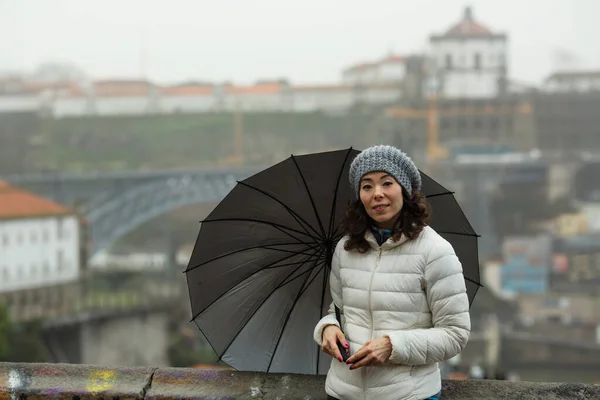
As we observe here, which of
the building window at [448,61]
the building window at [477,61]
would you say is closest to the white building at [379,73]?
the building window at [448,61]

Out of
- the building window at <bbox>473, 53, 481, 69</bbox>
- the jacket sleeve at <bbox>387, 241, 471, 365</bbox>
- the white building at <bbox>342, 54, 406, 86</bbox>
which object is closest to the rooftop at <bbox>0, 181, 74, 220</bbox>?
the white building at <bbox>342, 54, 406, 86</bbox>

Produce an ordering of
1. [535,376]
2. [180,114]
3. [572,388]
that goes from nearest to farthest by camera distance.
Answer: [572,388] → [535,376] → [180,114]

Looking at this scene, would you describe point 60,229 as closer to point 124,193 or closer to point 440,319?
point 124,193

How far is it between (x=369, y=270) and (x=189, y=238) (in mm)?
24203

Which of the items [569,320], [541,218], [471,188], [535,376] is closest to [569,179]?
[541,218]

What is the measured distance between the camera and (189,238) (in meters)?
24.9

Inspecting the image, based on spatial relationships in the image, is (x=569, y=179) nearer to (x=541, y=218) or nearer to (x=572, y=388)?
(x=541, y=218)

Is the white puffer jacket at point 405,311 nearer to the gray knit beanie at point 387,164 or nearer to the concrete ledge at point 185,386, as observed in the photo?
the gray knit beanie at point 387,164

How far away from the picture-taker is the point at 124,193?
25500mm

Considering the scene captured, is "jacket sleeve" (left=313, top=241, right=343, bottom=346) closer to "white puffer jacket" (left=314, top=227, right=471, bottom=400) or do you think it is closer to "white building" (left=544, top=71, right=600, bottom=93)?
"white puffer jacket" (left=314, top=227, right=471, bottom=400)

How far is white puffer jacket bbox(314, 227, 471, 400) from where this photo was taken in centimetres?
89

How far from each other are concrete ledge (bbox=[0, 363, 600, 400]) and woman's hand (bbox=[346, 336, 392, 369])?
22 cm

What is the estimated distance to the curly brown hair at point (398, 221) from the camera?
2.99 feet

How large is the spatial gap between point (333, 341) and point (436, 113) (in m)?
27.8
